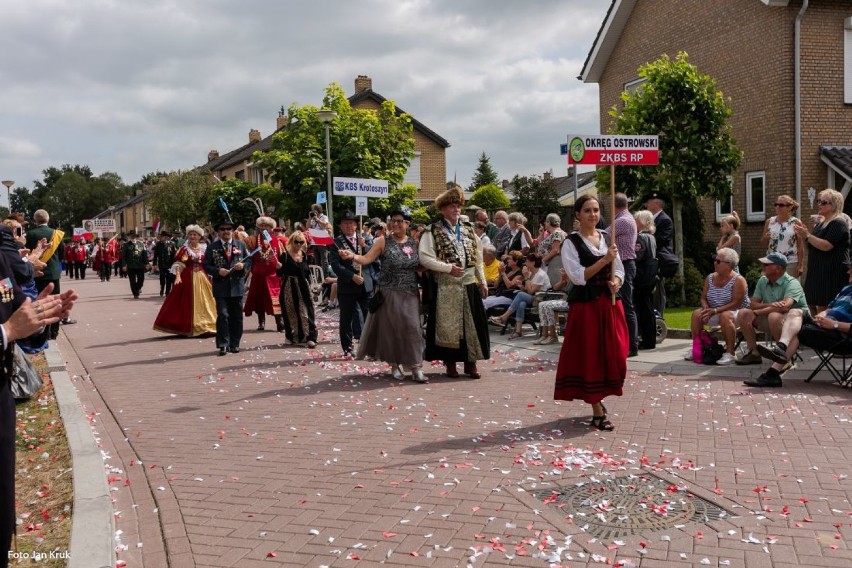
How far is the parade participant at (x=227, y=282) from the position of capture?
39.0ft

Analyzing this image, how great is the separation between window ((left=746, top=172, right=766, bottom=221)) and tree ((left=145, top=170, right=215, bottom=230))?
44022 mm

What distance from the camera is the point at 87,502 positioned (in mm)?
4797

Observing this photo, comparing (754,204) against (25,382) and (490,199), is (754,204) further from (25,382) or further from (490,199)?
(490,199)

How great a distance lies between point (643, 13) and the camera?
982 inches

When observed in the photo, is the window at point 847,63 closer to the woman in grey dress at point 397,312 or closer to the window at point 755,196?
the window at point 755,196

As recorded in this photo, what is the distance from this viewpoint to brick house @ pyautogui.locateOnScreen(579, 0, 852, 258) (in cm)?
1925

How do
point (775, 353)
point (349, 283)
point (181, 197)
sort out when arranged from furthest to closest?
point (181, 197)
point (349, 283)
point (775, 353)

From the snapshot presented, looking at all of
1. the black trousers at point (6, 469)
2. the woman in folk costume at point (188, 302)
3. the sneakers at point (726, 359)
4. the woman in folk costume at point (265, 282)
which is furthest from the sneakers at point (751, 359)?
the woman in folk costume at point (188, 302)

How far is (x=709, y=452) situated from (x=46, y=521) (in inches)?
177

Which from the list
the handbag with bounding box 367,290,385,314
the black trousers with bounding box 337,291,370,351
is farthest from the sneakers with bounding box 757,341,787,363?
the black trousers with bounding box 337,291,370,351

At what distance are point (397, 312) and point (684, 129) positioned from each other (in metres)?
10.1

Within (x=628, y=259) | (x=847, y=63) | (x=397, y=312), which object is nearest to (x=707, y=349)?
(x=628, y=259)

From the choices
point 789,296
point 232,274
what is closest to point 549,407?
point 789,296

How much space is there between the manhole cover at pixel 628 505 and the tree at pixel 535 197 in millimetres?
29625
